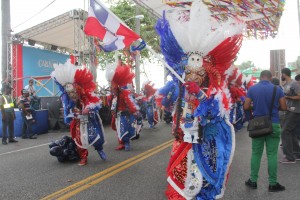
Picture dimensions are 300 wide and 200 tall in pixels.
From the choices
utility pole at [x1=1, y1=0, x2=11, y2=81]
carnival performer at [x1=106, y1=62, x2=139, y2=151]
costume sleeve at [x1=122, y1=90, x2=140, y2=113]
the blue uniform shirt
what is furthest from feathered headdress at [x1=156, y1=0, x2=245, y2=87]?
utility pole at [x1=1, y1=0, x2=11, y2=81]

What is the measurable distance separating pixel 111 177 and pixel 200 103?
2.76 metres

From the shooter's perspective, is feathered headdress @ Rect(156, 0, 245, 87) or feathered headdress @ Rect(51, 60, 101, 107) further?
feathered headdress @ Rect(51, 60, 101, 107)

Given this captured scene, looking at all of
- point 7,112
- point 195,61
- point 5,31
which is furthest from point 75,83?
point 5,31

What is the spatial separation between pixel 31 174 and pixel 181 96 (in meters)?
3.65

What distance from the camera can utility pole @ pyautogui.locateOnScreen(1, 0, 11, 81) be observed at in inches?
607

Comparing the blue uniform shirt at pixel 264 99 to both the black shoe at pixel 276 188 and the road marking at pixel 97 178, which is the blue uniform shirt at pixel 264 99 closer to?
the black shoe at pixel 276 188

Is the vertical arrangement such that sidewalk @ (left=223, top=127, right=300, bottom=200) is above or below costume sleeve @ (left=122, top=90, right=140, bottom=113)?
below

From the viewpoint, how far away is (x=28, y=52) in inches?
746

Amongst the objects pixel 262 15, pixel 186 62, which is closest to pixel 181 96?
pixel 186 62

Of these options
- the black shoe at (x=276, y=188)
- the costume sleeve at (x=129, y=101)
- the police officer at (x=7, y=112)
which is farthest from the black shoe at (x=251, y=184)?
the police officer at (x=7, y=112)

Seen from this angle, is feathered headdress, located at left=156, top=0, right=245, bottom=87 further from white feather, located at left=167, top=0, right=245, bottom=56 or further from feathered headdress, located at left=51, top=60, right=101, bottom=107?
feathered headdress, located at left=51, top=60, right=101, bottom=107

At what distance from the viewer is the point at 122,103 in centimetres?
856

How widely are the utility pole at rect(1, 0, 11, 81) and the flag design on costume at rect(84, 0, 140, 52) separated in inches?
495

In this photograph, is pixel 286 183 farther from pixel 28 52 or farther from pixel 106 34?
pixel 28 52
